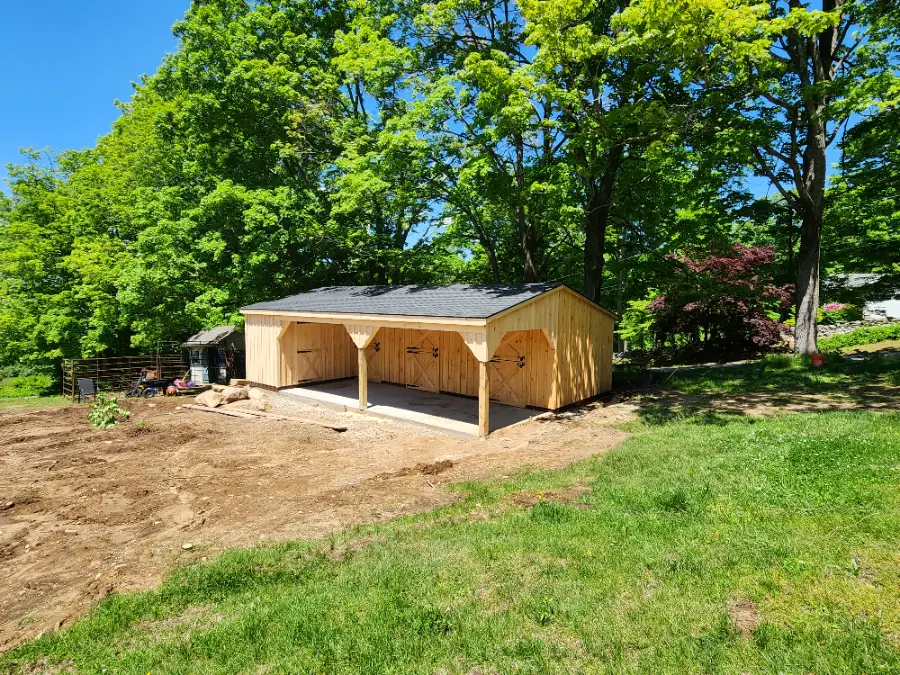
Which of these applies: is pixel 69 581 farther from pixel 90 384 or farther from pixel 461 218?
pixel 461 218

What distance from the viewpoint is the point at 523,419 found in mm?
12180

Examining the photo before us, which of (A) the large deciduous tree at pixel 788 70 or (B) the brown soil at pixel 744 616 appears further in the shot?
(A) the large deciduous tree at pixel 788 70

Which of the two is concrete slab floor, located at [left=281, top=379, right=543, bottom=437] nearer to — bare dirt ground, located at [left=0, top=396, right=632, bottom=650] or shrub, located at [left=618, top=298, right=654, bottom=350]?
bare dirt ground, located at [left=0, top=396, right=632, bottom=650]

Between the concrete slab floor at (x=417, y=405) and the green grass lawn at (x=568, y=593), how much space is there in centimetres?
569

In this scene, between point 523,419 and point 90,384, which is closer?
point 523,419

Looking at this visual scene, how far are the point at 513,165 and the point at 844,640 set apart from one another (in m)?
15.9

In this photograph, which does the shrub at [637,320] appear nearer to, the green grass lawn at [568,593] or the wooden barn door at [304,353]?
the wooden barn door at [304,353]

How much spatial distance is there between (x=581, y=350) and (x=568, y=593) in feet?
32.3

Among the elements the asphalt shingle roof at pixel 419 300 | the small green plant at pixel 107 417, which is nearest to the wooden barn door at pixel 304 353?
the asphalt shingle roof at pixel 419 300

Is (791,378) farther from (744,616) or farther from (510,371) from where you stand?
(744,616)

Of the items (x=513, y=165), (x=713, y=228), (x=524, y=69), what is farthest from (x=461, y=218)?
(x=713, y=228)

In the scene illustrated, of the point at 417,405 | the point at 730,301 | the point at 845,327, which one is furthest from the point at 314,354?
the point at 845,327

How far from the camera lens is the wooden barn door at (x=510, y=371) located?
44.4ft

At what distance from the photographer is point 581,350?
13328 mm
